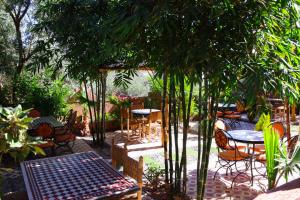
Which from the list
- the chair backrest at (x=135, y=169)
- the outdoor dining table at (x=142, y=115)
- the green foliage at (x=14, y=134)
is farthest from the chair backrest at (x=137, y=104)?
the green foliage at (x=14, y=134)

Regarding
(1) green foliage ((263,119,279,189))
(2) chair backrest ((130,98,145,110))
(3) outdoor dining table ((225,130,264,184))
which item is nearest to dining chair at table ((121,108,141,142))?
(2) chair backrest ((130,98,145,110))

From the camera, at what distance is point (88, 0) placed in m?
5.70

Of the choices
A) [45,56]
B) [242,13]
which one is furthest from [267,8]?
[45,56]

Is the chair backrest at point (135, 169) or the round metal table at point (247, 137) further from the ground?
the round metal table at point (247, 137)

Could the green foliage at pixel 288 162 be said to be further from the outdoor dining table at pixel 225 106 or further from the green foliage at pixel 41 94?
the green foliage at pixel 41 94

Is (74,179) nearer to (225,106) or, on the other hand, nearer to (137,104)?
(225,106)

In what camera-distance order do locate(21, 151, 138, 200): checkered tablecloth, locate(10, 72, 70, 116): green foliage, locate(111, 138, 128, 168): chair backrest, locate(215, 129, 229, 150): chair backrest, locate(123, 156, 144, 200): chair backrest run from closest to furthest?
locate(21, 151, 138, 200): checkered tablecloth → locate(123, 156, 144, 200): chair backrest → locate(111, 138, 128, 168): chair backrest → locate(215, 129, 229, 150): chair backrest → locate(10, 72, 70, 116): green foliage

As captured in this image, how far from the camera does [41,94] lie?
9.30 meters

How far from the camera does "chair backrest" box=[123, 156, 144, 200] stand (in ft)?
9.86

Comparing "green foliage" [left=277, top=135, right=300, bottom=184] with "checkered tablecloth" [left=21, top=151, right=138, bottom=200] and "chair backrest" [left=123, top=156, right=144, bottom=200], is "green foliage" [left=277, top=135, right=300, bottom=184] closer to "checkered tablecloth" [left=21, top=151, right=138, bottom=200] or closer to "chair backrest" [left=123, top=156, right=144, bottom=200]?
"chair backrest" [left=123, top=156, right=144, bottom=200]

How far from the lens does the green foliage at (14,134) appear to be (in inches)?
104

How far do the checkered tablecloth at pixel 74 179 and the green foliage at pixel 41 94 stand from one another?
5.75 meters

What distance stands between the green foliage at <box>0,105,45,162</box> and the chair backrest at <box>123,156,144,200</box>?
99 centimetres

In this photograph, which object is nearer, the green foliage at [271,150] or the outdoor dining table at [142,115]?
the green foliage at [271,150]
